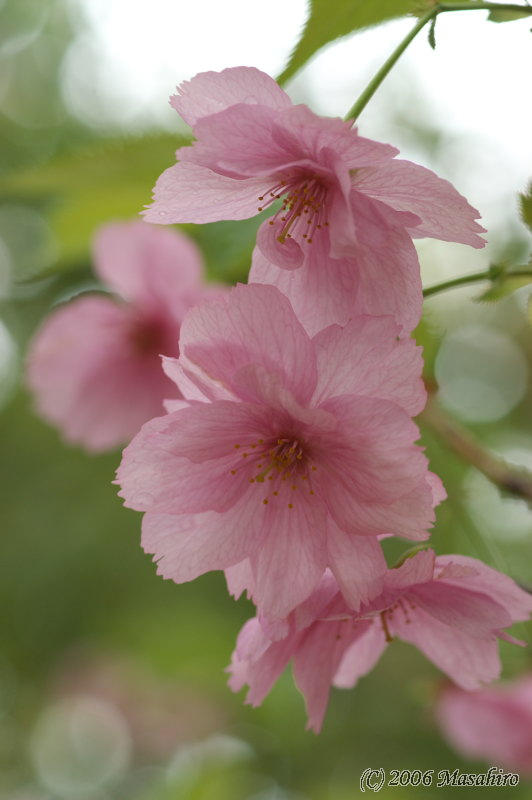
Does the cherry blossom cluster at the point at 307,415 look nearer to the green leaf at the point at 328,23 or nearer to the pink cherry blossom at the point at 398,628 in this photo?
the pink cherry blossom at the point at 398,628

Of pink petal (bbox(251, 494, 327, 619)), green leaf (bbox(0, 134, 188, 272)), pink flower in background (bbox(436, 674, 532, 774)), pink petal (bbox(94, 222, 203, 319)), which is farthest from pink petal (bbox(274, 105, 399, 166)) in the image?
pink flower in background (bbox(436, 674, 532, 774))

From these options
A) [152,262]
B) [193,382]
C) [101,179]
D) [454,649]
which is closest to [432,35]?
[193,382]

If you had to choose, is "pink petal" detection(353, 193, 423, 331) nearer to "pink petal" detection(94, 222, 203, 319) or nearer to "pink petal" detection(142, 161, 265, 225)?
"pink petal" detection(142, 161, 265, 225)

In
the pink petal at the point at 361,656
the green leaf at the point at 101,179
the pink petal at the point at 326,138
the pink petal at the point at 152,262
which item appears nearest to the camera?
the pink petal at the point at 326,138

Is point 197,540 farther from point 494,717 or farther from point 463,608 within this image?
point 494,717

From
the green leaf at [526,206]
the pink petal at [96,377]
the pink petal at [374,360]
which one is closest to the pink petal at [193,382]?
the pink petal at [374,360]

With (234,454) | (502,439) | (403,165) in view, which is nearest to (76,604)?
(502,439)

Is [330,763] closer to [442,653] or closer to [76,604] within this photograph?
[76,604]
